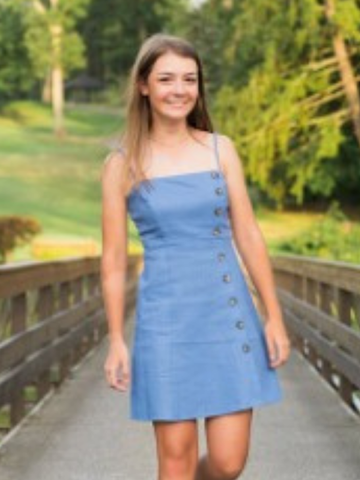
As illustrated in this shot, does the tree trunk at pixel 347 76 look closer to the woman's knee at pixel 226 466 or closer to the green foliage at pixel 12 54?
the woman's knee at pixel 226 466

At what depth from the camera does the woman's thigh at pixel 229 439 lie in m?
4.08

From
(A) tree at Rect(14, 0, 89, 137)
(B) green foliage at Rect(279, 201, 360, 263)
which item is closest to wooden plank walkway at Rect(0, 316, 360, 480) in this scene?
(B) green foliage at Rect(279, 201, 360, 263)

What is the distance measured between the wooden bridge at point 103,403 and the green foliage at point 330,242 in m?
13.7

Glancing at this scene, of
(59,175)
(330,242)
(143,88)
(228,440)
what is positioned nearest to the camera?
(228,440)

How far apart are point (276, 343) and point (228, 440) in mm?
332

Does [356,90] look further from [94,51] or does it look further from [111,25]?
[94,51]

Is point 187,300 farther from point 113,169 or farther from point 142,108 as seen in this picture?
point 142,108

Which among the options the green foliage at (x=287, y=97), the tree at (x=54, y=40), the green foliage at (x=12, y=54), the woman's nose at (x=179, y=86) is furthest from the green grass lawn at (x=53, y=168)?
the woman's nose at (x=179, y=86)

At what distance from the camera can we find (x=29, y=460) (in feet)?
24.1

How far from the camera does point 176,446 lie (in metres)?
4.12

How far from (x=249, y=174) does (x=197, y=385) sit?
36.6 metres

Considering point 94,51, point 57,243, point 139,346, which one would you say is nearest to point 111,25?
point 94,51

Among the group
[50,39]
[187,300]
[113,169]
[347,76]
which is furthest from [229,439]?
[50,39]

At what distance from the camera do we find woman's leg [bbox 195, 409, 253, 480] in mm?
4082
